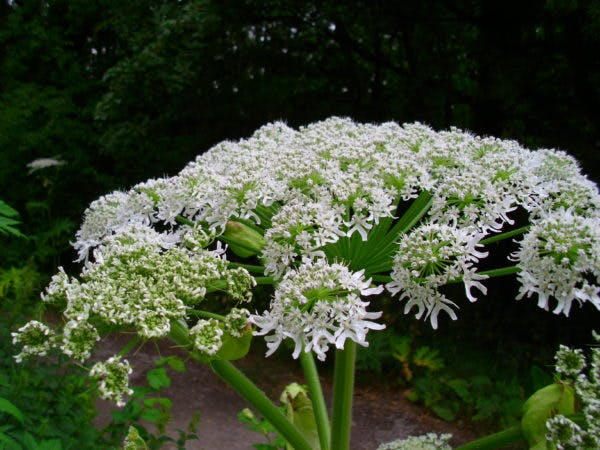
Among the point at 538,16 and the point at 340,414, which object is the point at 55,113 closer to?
the point at 538,16

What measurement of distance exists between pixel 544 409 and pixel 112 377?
1.22 m

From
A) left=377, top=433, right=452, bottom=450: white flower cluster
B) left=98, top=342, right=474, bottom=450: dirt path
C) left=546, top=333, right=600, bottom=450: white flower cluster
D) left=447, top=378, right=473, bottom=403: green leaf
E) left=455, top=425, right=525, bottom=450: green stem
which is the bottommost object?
left=98, top=342, right=474, bottom=450: dirt path

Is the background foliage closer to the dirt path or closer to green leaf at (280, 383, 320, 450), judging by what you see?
the dirt path

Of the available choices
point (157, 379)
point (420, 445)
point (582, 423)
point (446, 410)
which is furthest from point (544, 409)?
point (446, 410)

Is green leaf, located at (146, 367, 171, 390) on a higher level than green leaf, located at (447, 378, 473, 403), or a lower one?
higher

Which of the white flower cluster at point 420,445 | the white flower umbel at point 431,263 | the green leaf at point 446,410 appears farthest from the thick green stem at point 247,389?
the green leaf at point 446,410

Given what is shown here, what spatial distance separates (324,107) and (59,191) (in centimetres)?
538

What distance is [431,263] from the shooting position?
166 cm

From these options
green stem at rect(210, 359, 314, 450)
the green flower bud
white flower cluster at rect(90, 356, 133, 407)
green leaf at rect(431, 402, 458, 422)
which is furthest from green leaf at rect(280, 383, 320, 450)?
green leaf at rect(431, 402, 458, 422)

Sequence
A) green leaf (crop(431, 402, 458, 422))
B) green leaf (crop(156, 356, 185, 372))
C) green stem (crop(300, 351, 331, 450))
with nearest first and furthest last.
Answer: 1. green stem (crop(300, 351, 331, 450))
2. green leaf (crop(156, 356, 185, 372))
3. green leaf (crop(431, 402, 458, 422))

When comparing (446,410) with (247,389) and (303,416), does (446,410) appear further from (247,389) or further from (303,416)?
(247,389)

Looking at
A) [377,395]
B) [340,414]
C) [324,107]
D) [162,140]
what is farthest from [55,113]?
[340,414]

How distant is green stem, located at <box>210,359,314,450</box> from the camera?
72.2 inches

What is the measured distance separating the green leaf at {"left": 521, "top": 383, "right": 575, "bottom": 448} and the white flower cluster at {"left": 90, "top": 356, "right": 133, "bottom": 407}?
3.80ft
